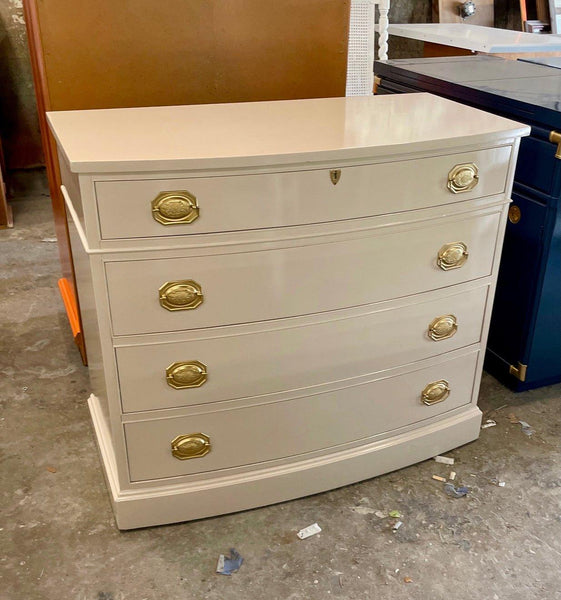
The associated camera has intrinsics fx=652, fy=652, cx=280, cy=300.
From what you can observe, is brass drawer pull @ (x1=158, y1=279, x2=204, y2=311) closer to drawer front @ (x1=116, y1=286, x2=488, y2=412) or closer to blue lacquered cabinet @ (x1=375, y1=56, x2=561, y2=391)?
drawer front @ (x1=116, y1=286, x2=488, y2=412)

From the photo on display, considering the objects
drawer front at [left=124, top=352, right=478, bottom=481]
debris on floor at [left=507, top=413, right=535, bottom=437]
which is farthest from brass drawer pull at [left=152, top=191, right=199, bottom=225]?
debris on floor at [left=507, top=413, right=535, bottom=437]

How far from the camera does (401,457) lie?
1.90 m

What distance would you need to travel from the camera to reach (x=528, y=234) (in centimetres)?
210

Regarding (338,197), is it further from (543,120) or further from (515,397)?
(515,397)

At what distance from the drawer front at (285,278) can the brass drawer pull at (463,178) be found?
90 millimetres

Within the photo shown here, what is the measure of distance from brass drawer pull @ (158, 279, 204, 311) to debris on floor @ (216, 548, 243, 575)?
2.09 ft

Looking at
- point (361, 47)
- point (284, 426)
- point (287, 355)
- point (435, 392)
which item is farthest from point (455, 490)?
point (361, 47)

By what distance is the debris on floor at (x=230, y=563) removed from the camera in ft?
5.17

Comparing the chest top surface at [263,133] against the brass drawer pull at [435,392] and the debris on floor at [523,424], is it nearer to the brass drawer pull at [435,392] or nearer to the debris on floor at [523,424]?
the brass drawer pull at [435,392]

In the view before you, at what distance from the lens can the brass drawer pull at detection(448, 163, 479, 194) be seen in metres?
1.60

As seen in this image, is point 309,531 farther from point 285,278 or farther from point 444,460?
point 285,278

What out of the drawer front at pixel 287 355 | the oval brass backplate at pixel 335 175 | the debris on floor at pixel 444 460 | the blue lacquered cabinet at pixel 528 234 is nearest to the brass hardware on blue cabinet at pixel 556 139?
the blue lacquered cabinet at pixel 528 234

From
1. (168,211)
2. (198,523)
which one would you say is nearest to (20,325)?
(198,523)

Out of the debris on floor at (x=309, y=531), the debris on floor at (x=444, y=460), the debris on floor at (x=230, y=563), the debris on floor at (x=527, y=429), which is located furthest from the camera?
the debris on floor at (x=527, y=429)
